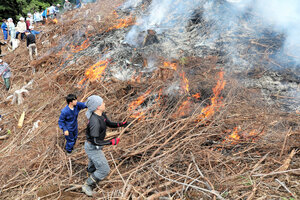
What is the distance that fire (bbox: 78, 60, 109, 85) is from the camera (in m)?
7.99

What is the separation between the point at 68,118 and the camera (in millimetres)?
4859

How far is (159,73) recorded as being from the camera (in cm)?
718

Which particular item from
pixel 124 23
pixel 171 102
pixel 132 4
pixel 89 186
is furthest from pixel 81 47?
pixel 89 186

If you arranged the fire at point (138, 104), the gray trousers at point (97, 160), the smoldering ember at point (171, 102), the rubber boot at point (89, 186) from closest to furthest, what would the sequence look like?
the gray trousers at point (97, 160) < the rubber boot at point (89, 186) < the smoldering ember at point (171, 102) < the fire at point (138, 104)

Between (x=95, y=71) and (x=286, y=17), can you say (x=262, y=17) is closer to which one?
(x=286, y=17)

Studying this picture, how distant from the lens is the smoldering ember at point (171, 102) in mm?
3912

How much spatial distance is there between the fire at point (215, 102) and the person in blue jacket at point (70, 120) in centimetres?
286

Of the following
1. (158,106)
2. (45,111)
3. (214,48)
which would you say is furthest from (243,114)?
(45,111)

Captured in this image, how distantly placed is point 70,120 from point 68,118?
0.25ft

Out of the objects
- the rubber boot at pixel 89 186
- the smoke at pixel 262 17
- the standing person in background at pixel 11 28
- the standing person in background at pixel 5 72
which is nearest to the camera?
the rubber boot at pixel 89 186

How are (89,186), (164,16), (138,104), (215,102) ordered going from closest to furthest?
(89,186) → (215,102) → (138,104) → (164,16)

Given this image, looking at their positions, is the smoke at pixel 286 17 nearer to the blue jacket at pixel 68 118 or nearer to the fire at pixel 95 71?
the fire at pixel 95 71

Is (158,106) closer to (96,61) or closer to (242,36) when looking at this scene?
(96,61)

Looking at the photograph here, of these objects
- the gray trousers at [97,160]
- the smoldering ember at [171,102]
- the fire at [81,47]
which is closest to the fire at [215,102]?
the smoldering ember at [171,102]
